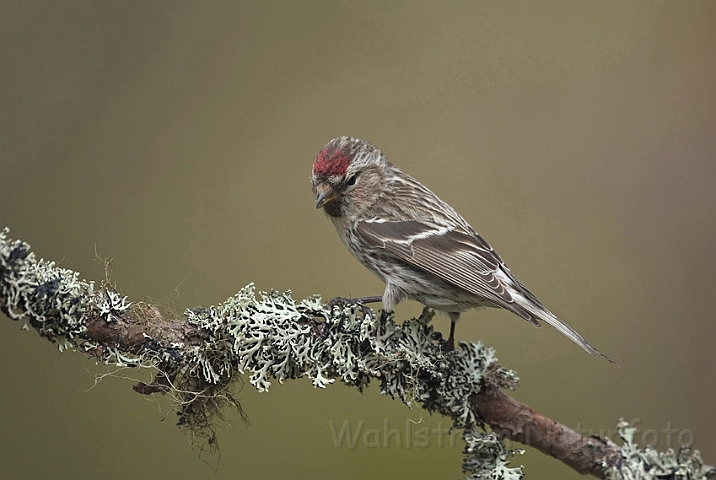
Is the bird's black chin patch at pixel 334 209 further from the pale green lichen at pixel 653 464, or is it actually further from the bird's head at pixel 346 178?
the pale green lichen at pixel 653 464

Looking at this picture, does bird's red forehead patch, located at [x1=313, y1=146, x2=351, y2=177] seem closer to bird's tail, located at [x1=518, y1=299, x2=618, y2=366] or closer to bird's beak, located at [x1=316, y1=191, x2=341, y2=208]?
bird's beak, located at [x1=316, y1=191, x2=341, y2=208]

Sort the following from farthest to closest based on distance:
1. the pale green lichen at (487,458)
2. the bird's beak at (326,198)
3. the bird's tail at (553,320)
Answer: the bird's beak at (326,198) → the bird's tail at (553,320) → the pale green lichen at (487,458)

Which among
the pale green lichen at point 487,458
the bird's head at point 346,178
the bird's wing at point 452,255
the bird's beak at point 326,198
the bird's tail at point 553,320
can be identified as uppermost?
the bird's head at point 346,178

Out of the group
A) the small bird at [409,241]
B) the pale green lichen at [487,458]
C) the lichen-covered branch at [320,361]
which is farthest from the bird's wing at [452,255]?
the pale green lichen at [487,458]

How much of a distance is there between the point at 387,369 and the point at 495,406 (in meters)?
0.25

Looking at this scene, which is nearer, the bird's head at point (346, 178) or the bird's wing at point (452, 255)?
the bird's wing at point (452, 255)

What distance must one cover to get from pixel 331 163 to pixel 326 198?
0.10 metres

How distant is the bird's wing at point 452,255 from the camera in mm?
1609

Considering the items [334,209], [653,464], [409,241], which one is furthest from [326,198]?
[653,464]

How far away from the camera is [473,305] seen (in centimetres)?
169

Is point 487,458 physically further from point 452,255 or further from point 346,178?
point 346,178

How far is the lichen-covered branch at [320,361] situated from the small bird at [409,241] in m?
0.14

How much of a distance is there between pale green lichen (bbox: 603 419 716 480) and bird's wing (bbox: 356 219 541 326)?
0.31 meters

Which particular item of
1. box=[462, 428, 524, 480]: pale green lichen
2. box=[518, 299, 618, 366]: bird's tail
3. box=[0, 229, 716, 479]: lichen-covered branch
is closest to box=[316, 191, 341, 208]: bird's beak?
box=[0, 229, 716, 479]: lichen-covered branch
